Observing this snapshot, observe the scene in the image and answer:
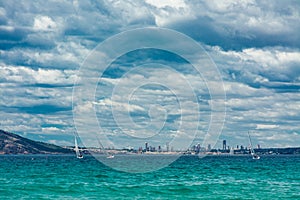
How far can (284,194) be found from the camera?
72.1 meters

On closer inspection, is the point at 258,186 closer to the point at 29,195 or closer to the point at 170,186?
the point at 170,186

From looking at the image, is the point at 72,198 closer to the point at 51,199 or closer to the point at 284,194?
the point at 51,199

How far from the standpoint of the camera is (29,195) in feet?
231

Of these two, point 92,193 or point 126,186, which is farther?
point 126,186

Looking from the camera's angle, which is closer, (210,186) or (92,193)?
(92,193)

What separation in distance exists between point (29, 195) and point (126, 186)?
59.5 feet

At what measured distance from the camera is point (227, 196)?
226ft

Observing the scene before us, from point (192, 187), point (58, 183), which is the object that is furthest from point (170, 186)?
point (58, 183)

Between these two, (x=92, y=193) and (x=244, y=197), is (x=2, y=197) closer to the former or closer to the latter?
(x=92, y=193)

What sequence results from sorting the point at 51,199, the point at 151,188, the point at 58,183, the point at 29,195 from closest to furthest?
the point at 51,199, the point at 29,195, the point at 151,188, the point at 58,183

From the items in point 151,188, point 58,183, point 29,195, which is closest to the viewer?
point 29,195

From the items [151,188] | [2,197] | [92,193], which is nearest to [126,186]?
[151,188]

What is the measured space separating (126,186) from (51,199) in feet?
62.2

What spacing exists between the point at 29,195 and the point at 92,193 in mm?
9159
